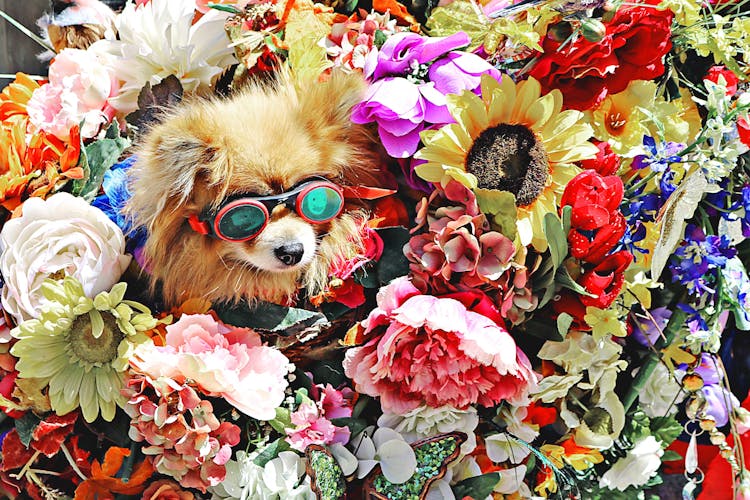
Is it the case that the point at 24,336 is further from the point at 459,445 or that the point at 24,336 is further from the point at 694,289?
the point at 694,289

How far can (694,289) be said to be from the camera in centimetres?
89

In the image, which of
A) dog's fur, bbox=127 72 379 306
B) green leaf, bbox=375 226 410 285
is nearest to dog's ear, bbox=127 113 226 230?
dog's fur, bbox=127 72 379 306

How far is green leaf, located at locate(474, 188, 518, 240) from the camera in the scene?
31.3 inches

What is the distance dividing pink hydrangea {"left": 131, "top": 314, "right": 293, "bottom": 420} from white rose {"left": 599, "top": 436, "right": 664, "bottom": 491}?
42 centimetres

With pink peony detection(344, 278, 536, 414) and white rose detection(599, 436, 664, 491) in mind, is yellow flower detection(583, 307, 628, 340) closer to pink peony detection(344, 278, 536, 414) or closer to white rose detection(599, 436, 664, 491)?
pink peony detection(344, 278, 536, 414)

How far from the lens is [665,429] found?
976 millimetres

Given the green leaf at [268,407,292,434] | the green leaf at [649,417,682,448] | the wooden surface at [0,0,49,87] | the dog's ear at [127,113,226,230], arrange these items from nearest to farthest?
1. the dog's ear at [127,113,226,230]
2. the green leaf at [268,407,292,434]
3. the green leaf at [649,417,682,448]
4. the wooden surface at [0,0,49,87]

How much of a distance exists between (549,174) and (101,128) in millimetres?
527

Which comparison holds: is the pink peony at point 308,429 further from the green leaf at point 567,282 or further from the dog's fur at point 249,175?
the green leaf at point 567,282

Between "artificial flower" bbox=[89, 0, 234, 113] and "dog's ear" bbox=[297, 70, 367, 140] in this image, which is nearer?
"dog's ear" bbox=[297, 70, 367, 140]

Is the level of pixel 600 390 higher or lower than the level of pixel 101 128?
lower

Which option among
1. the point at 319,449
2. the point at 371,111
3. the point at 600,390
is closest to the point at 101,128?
the point at 371,111

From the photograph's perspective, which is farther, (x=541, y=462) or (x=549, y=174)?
(x=541, y=462)

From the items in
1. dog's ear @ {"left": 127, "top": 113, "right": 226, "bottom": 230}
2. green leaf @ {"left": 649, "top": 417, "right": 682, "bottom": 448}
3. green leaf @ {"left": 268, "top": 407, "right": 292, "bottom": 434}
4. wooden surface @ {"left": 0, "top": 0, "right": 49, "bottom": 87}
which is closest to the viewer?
dog's ear @ {"left": 127, "top": 113, "right": 226, "bottom": 230}
